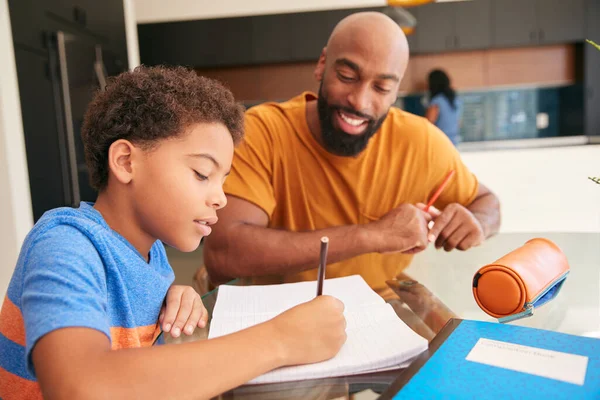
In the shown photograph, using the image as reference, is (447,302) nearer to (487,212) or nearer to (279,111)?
(487,212)

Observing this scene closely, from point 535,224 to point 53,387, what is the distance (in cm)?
156

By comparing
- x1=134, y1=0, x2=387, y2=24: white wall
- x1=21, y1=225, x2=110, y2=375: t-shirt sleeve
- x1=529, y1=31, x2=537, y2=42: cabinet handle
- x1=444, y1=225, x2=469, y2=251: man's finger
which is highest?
x1=134, y1=0, x2=387, y2=24: white wall

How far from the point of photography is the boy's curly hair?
2.11 ft

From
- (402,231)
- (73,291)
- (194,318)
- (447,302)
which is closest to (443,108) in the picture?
(402,231)

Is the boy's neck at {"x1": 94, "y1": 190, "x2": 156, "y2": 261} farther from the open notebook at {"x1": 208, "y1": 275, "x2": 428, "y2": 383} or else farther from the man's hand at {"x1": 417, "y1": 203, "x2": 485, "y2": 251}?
the man's hand at {"x1": 417, "y1": 203, "x2": 485, "y2": 251}

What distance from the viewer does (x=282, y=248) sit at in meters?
1.04

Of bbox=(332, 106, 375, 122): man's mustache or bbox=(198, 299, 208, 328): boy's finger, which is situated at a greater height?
bbox=(332, 106, 375, 122): man's mustache

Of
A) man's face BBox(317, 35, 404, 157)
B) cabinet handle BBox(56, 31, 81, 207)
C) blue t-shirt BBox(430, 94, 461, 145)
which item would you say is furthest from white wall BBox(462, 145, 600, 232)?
cabinet handle BBox(56, 31, 81, 207)

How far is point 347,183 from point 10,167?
1.68 m

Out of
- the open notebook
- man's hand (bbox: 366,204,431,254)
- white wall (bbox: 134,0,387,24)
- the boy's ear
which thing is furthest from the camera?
white wall (bbox: 134,0,387,24)

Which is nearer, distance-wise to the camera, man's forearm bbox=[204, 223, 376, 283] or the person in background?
man's forearm bbox=[204, 223, 376, 283]

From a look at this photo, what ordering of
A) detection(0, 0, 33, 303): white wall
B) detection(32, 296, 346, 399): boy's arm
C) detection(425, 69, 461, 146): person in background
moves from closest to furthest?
detection(32, 296, 346, 399): boy's arm
detection(0, 0, 33, 303): white wall
detection(425, 69, 461, 146): person in background

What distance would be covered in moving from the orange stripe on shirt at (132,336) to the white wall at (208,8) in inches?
190

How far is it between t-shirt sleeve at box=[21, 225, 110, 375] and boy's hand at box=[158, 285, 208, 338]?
181mm
